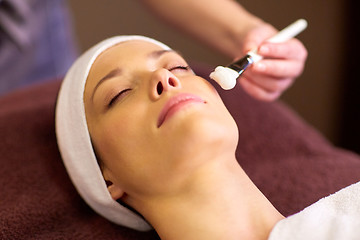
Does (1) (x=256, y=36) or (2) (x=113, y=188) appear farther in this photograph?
(1) (x=256, y=36)

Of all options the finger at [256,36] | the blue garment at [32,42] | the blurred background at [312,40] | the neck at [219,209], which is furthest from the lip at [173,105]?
the blurred background at [312,40]

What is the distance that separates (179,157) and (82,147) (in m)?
0.27

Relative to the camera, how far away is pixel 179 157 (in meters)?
0.73

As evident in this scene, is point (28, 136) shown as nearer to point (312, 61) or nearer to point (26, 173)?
point (26, 173)

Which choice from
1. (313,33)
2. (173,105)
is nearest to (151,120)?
(173,105)

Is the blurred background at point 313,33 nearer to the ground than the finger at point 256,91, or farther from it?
nearer to the ground

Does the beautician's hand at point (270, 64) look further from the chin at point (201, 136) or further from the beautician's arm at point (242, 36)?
the chin at point (201, 136)

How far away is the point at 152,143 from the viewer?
757 mm

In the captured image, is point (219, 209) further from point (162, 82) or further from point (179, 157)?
point (162, 82)

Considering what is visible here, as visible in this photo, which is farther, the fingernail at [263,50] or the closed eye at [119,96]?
the fingernail at [263,50]

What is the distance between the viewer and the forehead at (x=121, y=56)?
34.3 inches

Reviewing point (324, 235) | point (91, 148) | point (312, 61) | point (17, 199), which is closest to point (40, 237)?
point (17, 199)

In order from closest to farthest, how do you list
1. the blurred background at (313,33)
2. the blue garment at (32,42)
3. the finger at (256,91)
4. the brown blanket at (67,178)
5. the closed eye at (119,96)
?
1. the closed eye at (119,96)
2. the brown blanket at (67,178)
3. the finger at (256,91)
4. the blue garment at (32,42)
5. the blurred background at (313,33)

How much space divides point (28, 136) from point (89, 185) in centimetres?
29
